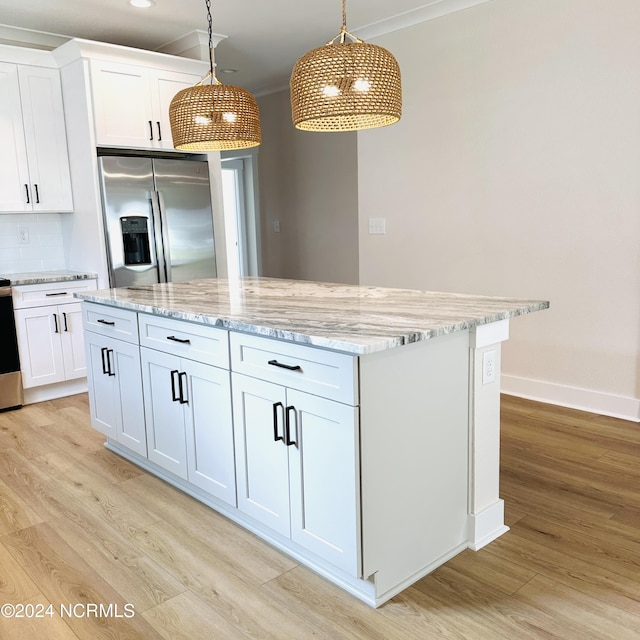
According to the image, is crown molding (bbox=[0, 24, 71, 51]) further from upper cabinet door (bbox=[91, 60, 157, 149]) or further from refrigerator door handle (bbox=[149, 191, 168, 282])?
refrigerator door handle (bbox=[149, 191, 168, 282])

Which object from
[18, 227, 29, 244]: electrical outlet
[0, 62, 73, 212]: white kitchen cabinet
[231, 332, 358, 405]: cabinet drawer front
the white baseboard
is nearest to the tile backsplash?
[18, 227, 29, 244]: electrical outlet

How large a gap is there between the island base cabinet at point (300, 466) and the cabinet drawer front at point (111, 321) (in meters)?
0.84

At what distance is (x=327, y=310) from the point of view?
229 centimetres

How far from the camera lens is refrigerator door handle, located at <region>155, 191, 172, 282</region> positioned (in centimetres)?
441

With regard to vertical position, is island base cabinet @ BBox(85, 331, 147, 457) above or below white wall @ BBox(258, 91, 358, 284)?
below

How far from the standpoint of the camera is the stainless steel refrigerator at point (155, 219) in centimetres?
427

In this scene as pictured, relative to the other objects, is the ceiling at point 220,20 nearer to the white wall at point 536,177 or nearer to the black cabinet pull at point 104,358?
the white wall at point 536,177

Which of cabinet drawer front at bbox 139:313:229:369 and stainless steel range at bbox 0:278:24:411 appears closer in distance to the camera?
cabinet drawer front at bbox 139:313:229:369

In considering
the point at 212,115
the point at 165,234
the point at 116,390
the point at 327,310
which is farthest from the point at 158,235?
the point at 327,310

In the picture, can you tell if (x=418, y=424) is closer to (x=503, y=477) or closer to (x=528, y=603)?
(x=528, y=603)

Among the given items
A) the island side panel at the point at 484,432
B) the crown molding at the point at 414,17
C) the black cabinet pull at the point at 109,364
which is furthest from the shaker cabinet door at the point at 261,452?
the crown molding at the point at 414,17

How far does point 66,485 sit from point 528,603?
2120mm

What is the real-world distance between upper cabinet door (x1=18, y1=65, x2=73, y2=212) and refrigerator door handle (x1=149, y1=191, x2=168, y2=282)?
683 millimetres

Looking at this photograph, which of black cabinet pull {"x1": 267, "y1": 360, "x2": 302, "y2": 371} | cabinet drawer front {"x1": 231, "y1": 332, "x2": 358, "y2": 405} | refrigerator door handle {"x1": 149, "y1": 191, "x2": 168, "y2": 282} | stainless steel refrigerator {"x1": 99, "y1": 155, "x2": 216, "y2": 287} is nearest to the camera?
cabinet drawer front {"x1": 231, "y1": 332, "x2": 358, "y2": 405}
